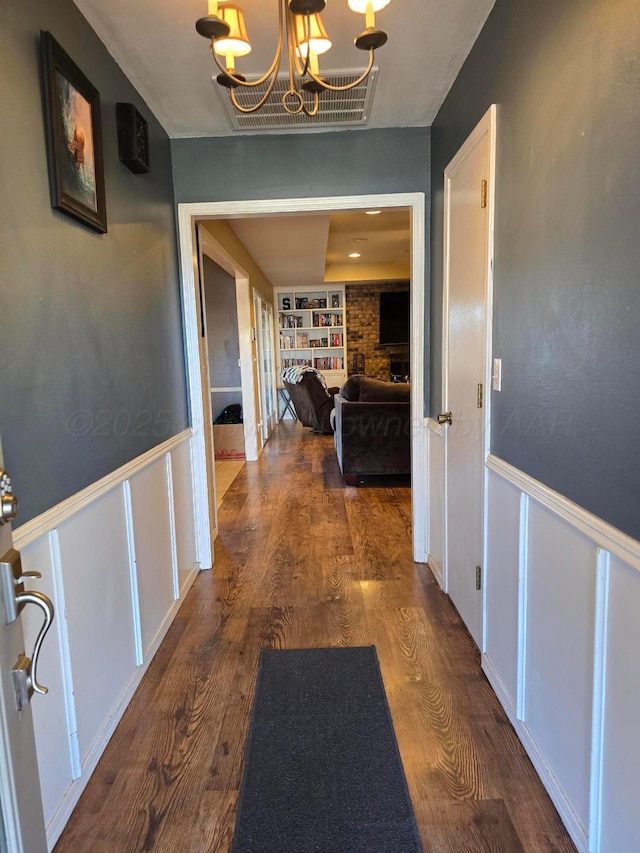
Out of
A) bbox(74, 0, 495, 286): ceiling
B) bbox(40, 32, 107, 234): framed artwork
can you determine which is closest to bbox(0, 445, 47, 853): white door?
bbox(40, 32, 107, 234): framed artwork

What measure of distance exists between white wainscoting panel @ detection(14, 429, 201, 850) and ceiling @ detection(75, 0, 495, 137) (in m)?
1.54

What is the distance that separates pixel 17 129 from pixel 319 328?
26.6 ft

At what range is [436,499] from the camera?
2699 mm

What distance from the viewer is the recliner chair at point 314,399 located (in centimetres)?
701

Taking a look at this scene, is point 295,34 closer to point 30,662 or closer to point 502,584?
point 30,662

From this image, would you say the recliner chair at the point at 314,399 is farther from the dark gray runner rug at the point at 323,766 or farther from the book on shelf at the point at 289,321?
the dark gray runner rug at the point at 323,766

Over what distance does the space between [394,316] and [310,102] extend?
699 cm

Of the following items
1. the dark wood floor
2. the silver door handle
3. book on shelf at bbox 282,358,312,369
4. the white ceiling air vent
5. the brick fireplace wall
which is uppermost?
the white ceiling air vent

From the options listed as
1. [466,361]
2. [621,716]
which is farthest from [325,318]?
[621,716]

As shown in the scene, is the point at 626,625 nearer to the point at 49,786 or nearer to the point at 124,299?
the point at 49,786

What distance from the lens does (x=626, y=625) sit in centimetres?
98

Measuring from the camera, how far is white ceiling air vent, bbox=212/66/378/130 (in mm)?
2094

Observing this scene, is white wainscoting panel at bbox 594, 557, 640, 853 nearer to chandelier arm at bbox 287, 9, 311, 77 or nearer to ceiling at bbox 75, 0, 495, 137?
chandelier arm at bbox 287, 9, 311, 77

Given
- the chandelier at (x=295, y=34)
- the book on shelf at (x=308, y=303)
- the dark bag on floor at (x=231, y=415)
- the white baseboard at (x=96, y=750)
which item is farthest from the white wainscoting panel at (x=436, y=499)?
the book on shelf at (x=308, y=303)
